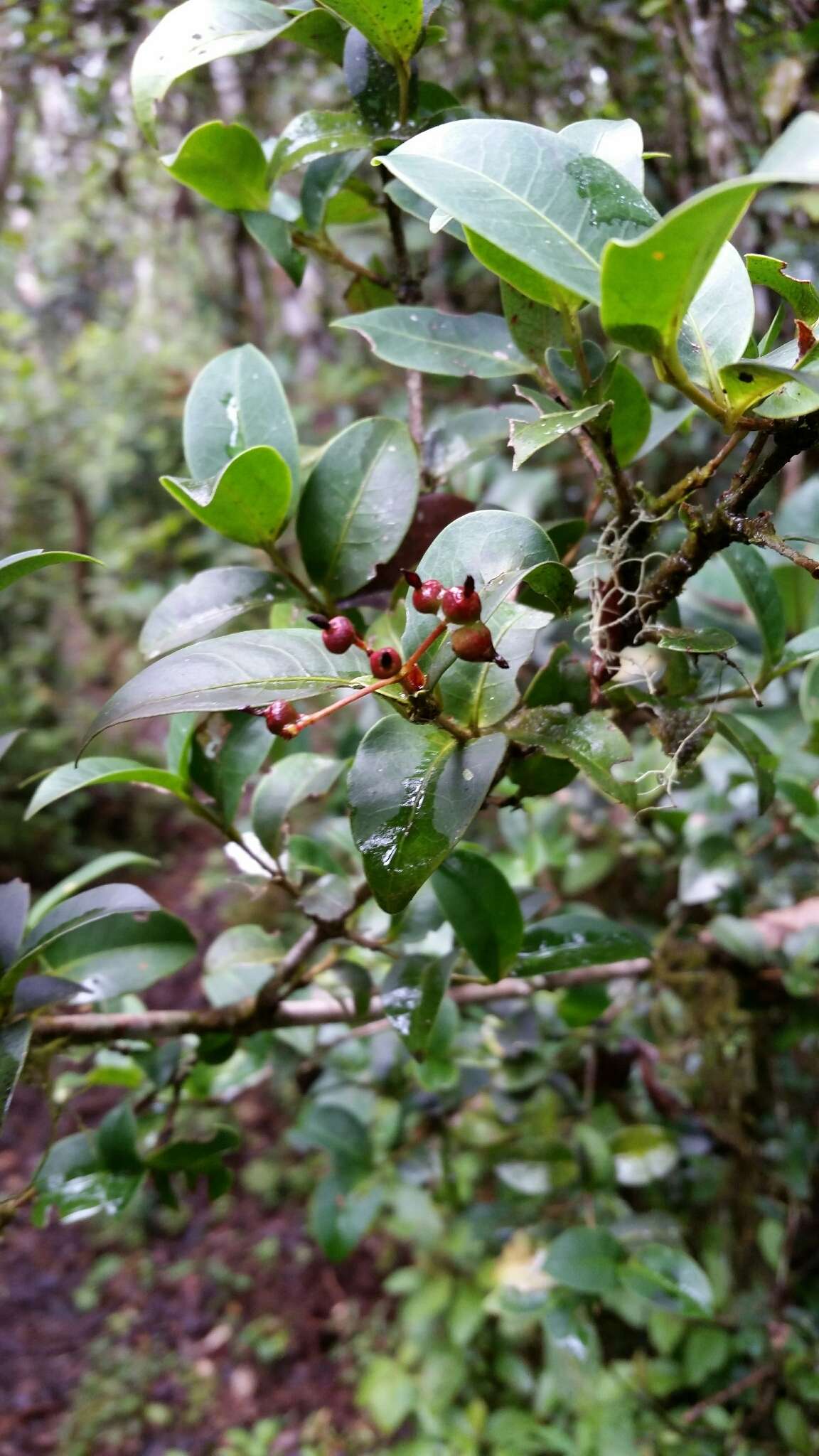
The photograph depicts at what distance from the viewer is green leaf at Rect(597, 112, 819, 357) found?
202 mm

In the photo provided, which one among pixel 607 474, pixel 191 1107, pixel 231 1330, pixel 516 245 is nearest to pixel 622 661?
pixel 607 474

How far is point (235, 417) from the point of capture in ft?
1.56

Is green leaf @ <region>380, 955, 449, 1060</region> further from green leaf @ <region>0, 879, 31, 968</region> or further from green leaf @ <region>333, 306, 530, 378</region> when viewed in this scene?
green leaf @ <region>333, 306, 530, 378</region>

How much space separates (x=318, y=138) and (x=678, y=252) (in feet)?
1.02

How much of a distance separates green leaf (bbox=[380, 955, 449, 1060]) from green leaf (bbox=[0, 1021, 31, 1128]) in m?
0.20

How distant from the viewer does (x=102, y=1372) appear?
1685 mm

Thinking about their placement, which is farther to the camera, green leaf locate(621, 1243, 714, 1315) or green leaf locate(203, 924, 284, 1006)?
green leaf locate(621, 1243, 714, 1315)

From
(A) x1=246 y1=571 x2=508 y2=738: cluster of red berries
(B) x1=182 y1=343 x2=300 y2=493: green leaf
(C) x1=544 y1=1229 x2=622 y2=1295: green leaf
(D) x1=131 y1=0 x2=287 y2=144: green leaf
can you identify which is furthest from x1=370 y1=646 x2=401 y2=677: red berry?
(C) x1=544 y1=1229 x2=622 y2=1295: green leaf

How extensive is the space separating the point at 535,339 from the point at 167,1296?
209 centimetres

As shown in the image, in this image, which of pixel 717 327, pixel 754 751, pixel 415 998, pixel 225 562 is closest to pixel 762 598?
pixel 754 751

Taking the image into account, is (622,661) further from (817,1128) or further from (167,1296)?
(167,1296)

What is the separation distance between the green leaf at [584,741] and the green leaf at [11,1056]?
28 centimetres

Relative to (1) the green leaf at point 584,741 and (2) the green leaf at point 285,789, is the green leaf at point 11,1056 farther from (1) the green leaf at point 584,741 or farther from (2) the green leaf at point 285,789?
(1) the green leaf at point 584,741

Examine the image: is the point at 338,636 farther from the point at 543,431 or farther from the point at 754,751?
the point at 754,751
